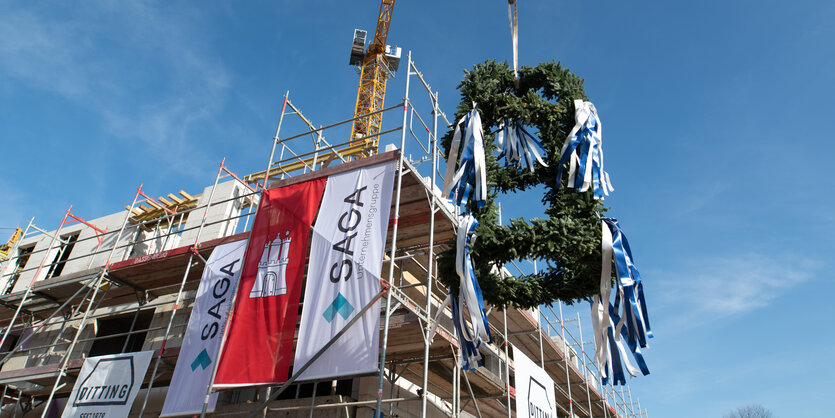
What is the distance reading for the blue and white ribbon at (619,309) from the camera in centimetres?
666

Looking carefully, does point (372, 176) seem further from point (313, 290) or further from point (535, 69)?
point (535, 69)

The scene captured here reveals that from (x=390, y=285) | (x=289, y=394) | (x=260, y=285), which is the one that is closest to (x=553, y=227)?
(x=390, y=285)

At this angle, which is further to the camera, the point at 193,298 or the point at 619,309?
the point at 193,298

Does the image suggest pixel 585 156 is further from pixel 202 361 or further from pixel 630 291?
pixel 202 361

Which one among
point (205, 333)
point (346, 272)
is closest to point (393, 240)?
point (346, 272)

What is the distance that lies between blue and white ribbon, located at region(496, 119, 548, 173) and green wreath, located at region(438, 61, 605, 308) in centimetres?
12

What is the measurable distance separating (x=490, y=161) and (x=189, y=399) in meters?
6.16

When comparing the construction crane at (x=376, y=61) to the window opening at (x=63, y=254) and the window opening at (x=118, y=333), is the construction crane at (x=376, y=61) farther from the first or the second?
the window opening at (x=118, y=333)

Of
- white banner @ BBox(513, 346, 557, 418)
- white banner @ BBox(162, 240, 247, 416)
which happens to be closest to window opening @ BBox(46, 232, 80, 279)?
white banner @ BBox(162, 240, 247, 416)

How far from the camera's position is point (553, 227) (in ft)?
22.8

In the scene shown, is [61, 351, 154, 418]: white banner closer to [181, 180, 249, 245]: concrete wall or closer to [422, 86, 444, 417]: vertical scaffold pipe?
[181, 180, 249, 245]: concrete wall

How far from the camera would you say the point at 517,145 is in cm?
848

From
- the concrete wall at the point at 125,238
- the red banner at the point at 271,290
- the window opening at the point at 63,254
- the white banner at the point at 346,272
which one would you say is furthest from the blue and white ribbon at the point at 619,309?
the window opening at the point at 63,254

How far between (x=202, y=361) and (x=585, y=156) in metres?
6.97
